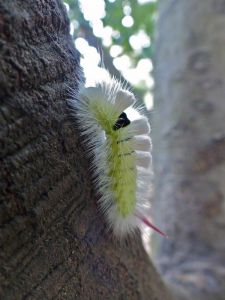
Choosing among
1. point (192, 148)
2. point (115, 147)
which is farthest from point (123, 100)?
point (192, 148)

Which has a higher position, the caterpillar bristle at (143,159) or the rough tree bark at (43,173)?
the caterpillar bristle at (143,159)

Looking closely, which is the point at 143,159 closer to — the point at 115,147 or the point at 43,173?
the point at 115,147

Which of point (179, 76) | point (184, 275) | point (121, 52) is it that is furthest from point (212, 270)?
point (121, 52)

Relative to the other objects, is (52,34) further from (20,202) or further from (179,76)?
(179,76)

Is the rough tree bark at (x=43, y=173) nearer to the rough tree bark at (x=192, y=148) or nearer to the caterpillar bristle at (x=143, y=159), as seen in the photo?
the caterpillar bristle at (x=143, y=159)

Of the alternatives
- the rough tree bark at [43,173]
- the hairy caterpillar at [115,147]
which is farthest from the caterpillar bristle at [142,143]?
the rough tree bark at [43,173]

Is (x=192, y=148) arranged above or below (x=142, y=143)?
above

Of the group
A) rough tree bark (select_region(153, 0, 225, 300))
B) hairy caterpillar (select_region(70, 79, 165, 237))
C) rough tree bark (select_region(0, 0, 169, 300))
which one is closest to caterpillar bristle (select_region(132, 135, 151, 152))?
hairy caterpillar (select_region(70, 79, 165, 237))
